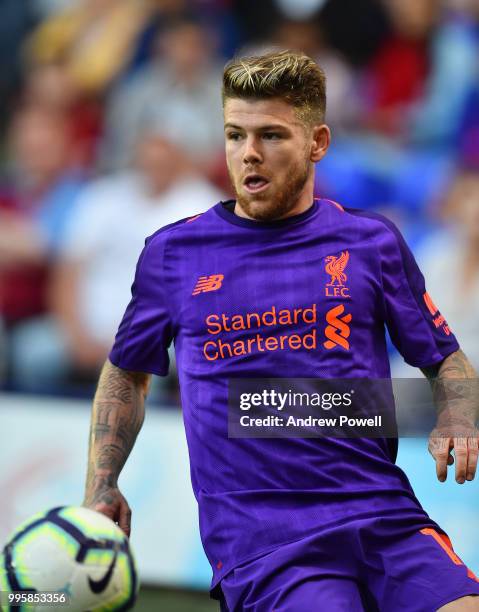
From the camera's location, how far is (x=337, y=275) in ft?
12.0

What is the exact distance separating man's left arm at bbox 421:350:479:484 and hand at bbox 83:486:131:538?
1.00 m

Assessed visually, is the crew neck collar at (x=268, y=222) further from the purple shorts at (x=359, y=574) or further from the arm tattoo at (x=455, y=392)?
the purple shorts at (x=359, y=574)

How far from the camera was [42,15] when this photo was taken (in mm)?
8711

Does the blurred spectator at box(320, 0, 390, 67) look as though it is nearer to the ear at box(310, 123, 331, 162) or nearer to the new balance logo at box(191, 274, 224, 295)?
the ear at box(310, 123, 331, 162)

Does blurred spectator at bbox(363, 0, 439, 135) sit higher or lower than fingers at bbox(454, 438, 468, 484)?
higher

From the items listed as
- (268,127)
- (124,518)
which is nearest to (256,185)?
(268,127)

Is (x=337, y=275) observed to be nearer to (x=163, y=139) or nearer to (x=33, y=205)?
(x=163, y=139)

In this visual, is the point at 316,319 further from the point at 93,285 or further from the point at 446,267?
the point at 93,285

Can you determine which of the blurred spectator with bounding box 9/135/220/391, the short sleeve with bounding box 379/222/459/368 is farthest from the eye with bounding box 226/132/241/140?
the blurred spectator with bounding box 9/135/220/391

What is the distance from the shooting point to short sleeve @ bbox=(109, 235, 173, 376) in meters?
3.80

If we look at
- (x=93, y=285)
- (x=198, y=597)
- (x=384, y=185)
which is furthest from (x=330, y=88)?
(x=198, y=597)

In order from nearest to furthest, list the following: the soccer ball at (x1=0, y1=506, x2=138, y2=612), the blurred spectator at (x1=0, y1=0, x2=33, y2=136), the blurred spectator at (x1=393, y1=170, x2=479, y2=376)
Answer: the soccer ball at (x1=0, y1=506, x2=138, y2=612) < the blurred spectator at (x1=393, y1=170, x2=479, y2=376) < the blurred spectator at (x1=0, y1=0, x2=33, y2=136)

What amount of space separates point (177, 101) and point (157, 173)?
561 mm

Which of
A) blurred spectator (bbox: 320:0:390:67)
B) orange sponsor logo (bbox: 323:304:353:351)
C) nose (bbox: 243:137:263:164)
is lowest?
orange sponsor logo (bbox: 323:304:353:351)
